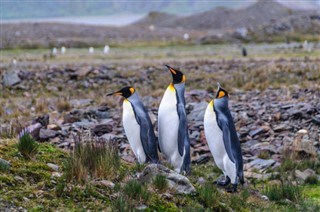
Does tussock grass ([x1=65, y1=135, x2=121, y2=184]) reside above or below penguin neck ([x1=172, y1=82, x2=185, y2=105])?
below

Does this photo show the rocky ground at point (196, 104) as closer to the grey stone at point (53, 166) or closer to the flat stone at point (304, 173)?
the flat stone at point (304, 173)

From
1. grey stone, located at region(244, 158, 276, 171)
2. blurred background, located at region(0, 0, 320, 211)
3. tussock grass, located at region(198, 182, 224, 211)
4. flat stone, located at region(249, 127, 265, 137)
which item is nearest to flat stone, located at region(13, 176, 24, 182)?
blurred background, located at region(0, 0, 320, 211)

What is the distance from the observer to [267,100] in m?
17.5

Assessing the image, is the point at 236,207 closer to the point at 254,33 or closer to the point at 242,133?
the point at 242,133

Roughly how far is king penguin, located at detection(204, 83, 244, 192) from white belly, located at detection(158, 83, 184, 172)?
509 millimetres

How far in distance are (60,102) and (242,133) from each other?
21.5ft

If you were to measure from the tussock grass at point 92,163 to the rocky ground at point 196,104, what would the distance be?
14.7 inches

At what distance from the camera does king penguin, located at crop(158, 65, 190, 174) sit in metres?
9.62

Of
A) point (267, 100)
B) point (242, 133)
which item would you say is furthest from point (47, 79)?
point (242, 133)

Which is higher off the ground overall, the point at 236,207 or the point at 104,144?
the point at 104,144

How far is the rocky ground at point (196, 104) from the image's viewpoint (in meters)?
12.0

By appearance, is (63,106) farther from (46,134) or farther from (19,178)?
(19,178)

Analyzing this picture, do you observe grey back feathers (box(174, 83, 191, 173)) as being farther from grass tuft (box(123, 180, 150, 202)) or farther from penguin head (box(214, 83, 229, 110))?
grass tuft (box(123, 180, 150, 202))

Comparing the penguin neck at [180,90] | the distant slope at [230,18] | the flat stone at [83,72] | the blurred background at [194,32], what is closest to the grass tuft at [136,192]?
the penguin neck at [180,90]
